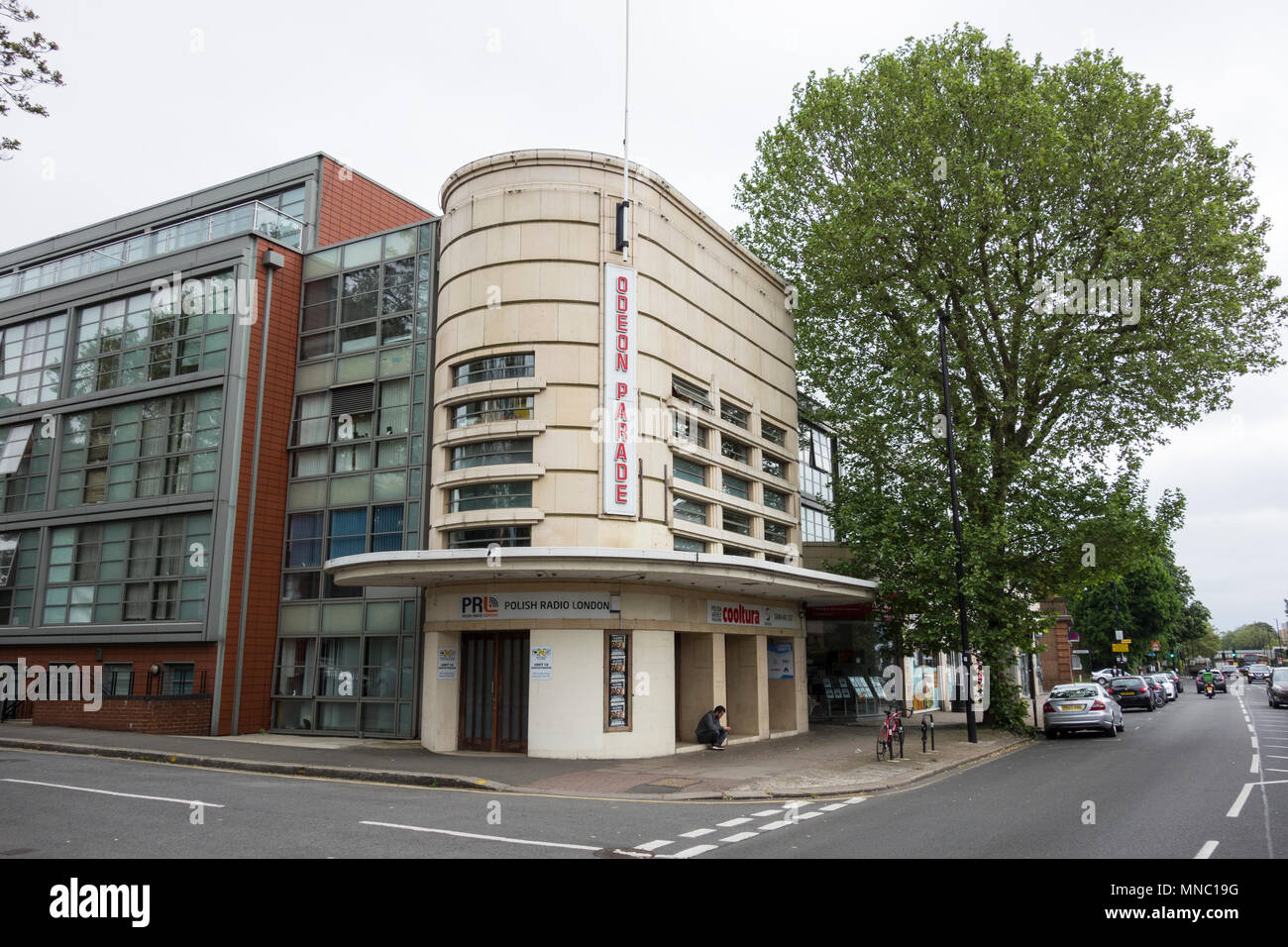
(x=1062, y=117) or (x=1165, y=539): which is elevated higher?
(x=1062, y=117)

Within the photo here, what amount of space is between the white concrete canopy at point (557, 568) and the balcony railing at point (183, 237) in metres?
13.0

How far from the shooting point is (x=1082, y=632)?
8338cm

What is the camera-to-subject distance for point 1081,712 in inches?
1003

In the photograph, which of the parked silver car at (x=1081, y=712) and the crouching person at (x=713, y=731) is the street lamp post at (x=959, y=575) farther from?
the crouching person at (x=713, y=731)

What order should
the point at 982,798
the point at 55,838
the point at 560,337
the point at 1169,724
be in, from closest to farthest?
the point at 55,838 → the point at 982,798 → the point at 560,337 → the point at 1169,724

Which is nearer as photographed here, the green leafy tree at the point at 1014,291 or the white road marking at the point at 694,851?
the white road marking at the point at 694,851

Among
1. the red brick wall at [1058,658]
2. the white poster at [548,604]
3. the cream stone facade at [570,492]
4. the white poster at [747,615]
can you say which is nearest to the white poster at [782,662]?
the white poster at [747,615]

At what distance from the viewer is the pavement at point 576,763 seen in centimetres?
1448

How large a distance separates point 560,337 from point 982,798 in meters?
12.7
